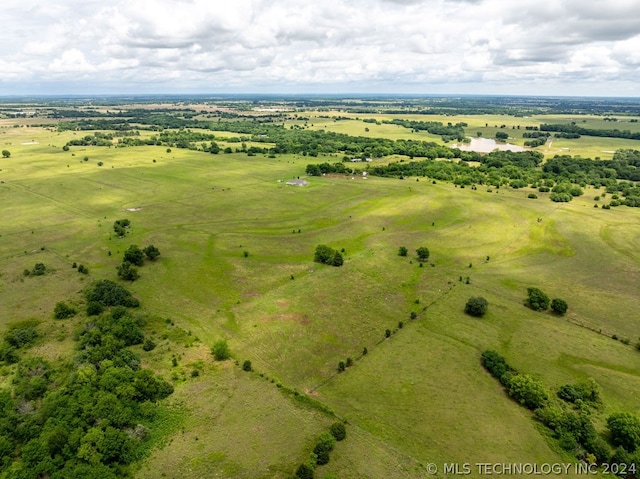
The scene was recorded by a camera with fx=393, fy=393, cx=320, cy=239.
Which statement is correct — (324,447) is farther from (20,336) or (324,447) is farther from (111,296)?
(20,336)

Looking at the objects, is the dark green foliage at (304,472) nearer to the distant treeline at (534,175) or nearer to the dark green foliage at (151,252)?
the dark green foliage at (151,252)

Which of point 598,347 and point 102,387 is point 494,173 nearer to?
point 598,347

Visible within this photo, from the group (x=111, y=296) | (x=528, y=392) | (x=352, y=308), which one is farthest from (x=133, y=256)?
(x=528, y=392)

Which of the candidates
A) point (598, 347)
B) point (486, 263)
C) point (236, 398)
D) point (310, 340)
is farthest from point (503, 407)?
point (486, 263)

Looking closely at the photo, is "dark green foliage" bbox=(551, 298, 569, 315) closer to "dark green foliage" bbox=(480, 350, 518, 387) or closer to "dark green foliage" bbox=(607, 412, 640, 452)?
"dark green foliage" bbox=(480, 350, 518, 387)

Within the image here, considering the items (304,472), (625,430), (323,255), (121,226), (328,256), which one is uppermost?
(121,226)

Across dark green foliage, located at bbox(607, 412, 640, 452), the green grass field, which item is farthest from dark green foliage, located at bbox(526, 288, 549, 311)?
dark green foliage, located at bbox(607, 412, 640, 452)
